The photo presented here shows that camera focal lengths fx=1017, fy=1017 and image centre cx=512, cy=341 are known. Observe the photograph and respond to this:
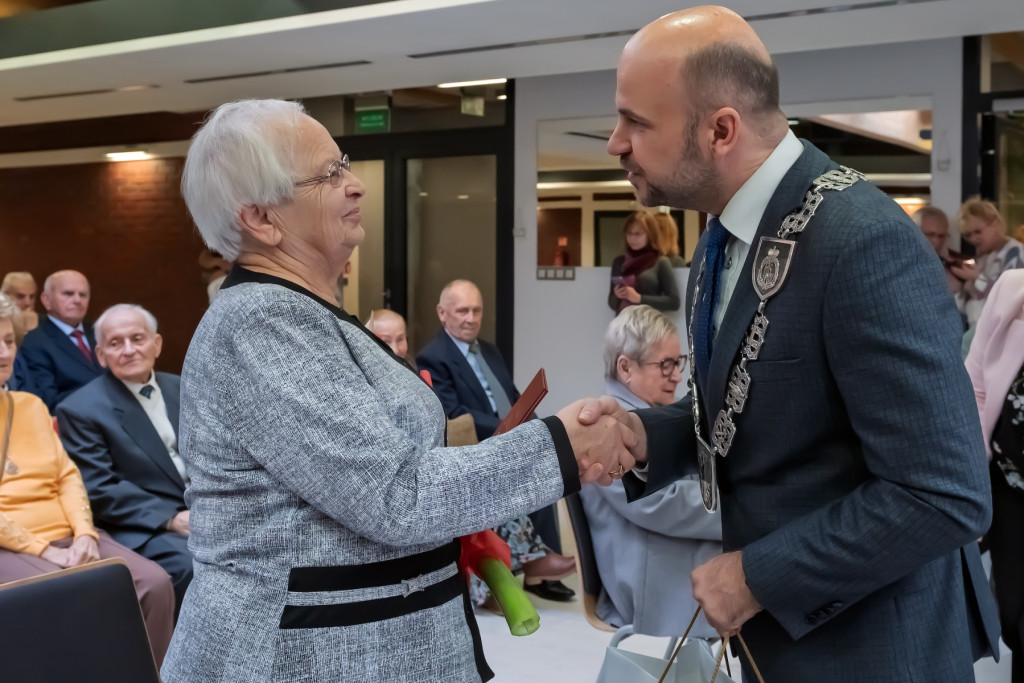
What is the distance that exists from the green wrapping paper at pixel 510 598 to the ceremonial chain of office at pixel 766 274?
0.42 metres

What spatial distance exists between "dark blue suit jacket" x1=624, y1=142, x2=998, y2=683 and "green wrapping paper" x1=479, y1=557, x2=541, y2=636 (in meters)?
0.34

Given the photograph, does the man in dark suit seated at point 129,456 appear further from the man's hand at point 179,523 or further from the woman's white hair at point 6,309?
the woman's white hair at point 6,309

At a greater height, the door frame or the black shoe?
the door frame

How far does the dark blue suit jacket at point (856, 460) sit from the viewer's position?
113 centimetres

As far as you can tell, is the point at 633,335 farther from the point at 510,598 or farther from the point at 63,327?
the point at 63,327

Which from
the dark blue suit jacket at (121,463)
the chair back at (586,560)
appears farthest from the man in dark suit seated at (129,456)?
the chair back at (586,560)

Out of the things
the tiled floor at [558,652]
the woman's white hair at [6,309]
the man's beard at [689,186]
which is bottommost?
the tiled floor at [558,652]

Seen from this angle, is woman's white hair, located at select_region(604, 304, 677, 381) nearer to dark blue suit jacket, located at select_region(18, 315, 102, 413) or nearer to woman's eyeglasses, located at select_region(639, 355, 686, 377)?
woman's eyeglasses, located at select_region(639, 355, 686, 377)

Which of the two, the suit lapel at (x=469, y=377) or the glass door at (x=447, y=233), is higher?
the glass door at (x=447, y=233)

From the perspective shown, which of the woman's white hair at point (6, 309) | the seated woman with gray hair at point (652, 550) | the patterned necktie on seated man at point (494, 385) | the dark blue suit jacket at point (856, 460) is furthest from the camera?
the patterned necktie on seated man at point (494, 385)

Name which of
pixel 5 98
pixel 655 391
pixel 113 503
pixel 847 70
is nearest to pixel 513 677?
pixel 655 391

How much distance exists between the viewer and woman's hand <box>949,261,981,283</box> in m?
5.95

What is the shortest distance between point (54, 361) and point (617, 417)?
5464mm

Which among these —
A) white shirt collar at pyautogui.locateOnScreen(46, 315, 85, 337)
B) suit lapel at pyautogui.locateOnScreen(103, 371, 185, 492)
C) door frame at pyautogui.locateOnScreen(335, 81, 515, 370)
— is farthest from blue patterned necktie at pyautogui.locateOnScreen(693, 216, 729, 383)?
door frame at pyautogui.locateOnScreen(335, 81, 515, 370)
